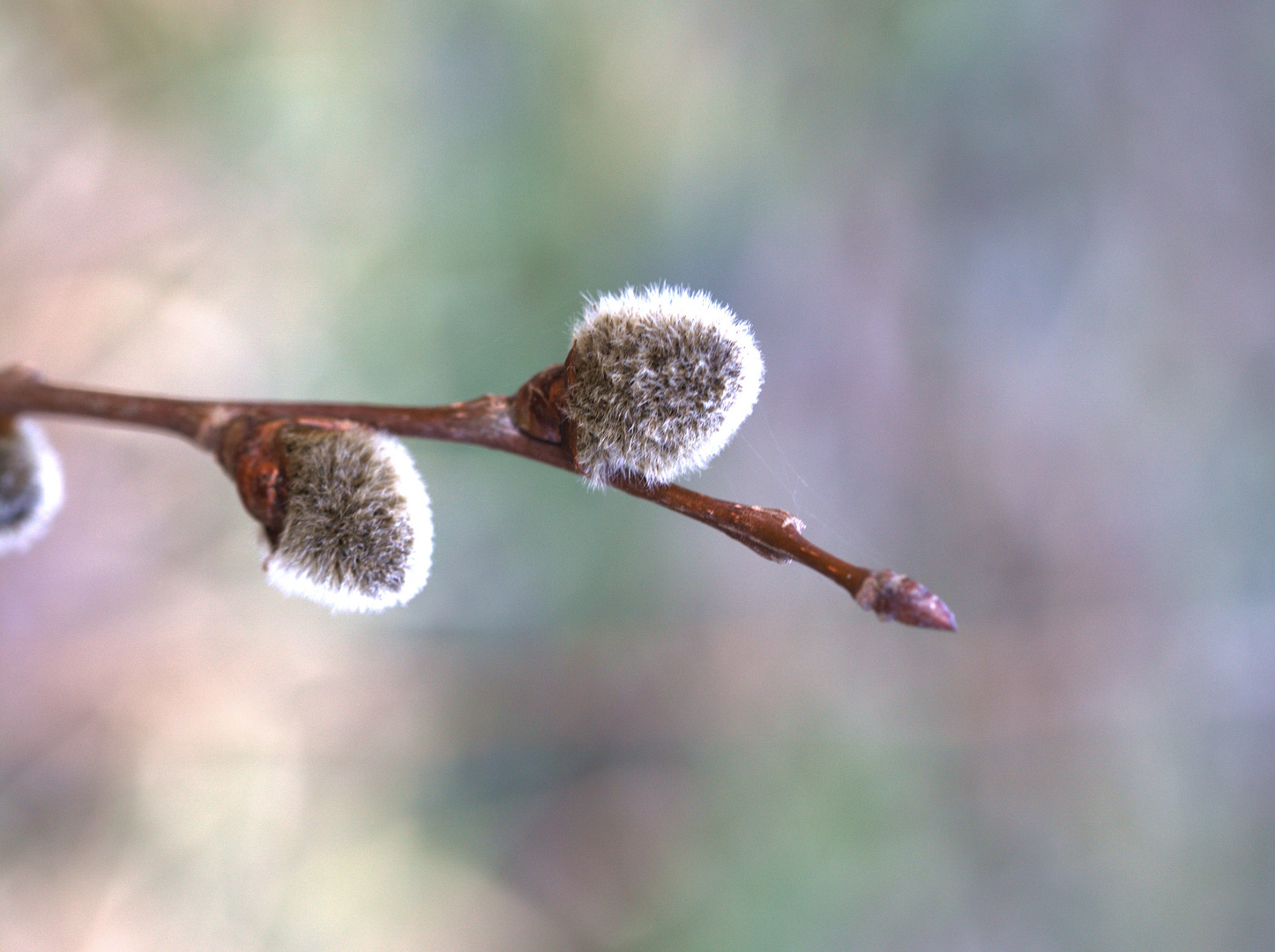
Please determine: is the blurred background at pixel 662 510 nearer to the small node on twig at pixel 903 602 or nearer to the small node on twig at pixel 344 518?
the small node on twig at pixel 344 518

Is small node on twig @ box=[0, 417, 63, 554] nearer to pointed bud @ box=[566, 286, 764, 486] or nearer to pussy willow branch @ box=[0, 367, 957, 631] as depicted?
pussy willow branch @ box=[0, 367, 957, 631]

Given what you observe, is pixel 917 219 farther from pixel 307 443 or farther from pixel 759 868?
pixel 307 443

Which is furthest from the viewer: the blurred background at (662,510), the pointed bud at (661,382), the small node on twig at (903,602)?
the blurred background at (662,510)

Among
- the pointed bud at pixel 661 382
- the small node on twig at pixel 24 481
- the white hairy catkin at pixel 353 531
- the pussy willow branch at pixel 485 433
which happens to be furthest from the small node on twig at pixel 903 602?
the small node on twig at pixel 24 481

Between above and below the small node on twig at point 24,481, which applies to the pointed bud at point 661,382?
above

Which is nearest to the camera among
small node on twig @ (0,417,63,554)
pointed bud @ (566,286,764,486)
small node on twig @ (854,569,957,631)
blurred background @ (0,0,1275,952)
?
small node on twig @ (854,569,957,631)

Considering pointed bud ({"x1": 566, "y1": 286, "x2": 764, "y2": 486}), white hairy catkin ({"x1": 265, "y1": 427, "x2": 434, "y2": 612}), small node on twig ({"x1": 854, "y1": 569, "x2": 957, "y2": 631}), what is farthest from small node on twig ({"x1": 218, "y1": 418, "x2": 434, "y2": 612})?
small node on twig ({"x1": 854, "y1": 569, "x2": 957, "y2": 631})
